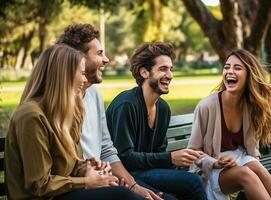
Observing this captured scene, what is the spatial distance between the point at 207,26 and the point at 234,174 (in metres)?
7.41

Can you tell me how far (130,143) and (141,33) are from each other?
204 ft

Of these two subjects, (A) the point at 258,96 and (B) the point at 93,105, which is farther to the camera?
(A) the point at 258,96

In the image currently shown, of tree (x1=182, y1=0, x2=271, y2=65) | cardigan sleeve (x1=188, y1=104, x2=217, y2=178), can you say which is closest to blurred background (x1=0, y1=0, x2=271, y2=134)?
tree (x1=182, y1=0, x2=271, y2=65)

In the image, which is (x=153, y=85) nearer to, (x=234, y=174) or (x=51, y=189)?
(x=234, y=174)

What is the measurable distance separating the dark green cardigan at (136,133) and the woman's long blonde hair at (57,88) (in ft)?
3.35

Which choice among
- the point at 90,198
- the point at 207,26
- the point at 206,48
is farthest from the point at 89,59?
the point at 206,48

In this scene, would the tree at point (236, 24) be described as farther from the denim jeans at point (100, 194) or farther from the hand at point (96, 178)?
the denim jeans at point (100, 194)

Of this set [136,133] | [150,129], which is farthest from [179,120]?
[136,133]

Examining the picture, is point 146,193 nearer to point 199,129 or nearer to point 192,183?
point 192,183

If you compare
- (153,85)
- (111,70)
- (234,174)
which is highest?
(153,85)

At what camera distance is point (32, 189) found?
10.7ft

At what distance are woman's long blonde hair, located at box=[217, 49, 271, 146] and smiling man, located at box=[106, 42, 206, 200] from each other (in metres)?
0.71

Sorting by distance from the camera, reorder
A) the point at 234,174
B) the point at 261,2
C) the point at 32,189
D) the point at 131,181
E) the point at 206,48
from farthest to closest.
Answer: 1. the point at 206,48
2. the point at 261,2
3. the point at 234,174
4. the point at 131,181
5. the point at 32,189

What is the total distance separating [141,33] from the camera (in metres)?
66.1
